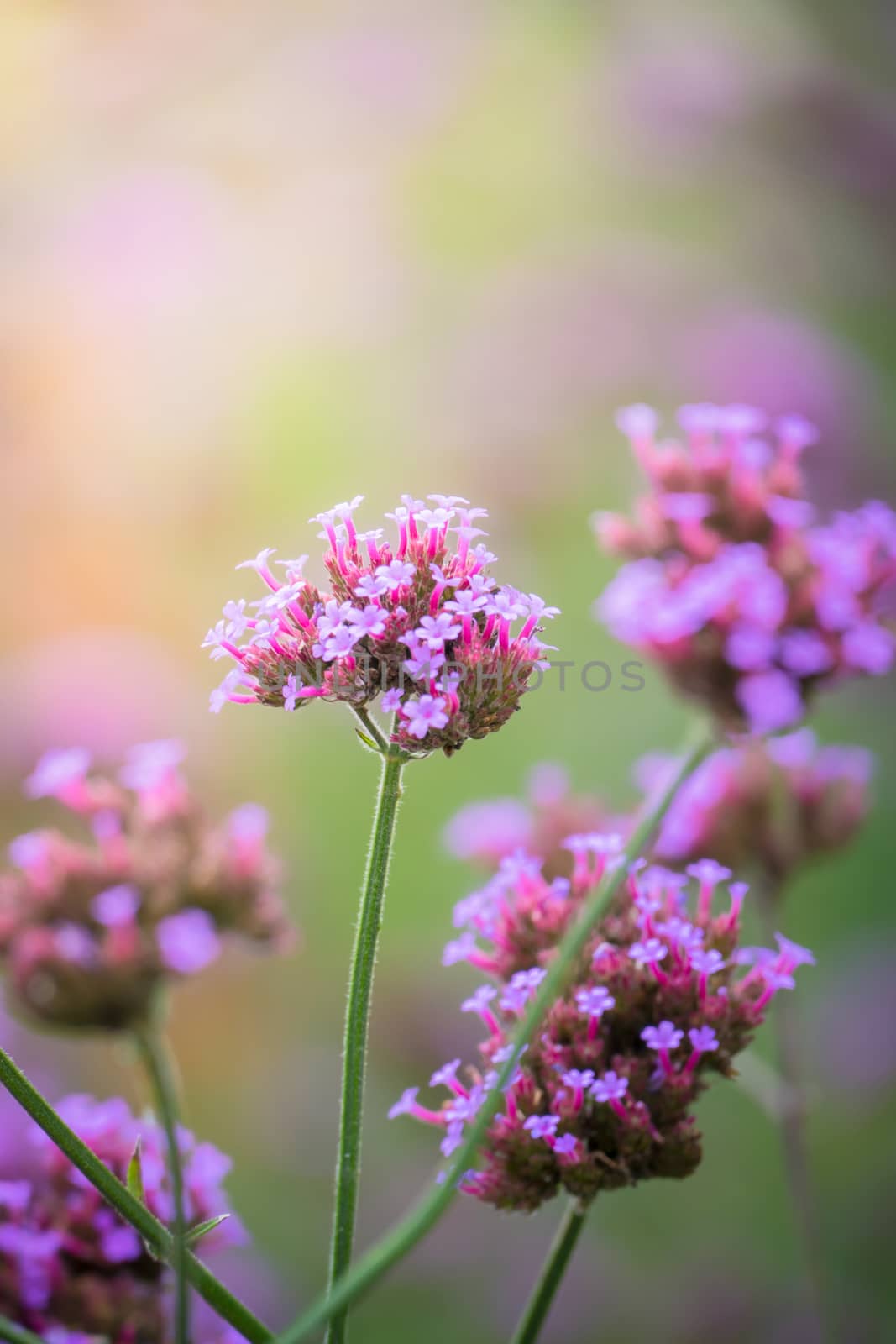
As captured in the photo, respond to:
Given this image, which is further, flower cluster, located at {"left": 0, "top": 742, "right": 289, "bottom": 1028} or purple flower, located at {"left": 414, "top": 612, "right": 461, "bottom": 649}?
flower cluster, located at {"left": 0, "top": 742, "right": 289, "bottom": 1028}

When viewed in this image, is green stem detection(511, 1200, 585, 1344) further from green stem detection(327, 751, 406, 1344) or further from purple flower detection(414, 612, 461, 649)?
purple flower detection(414, 612, 461, 649)

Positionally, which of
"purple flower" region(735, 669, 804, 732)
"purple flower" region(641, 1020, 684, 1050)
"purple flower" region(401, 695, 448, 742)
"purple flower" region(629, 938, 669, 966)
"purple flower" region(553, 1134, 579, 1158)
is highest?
"purple flower" region(735, 669, 804, 732)

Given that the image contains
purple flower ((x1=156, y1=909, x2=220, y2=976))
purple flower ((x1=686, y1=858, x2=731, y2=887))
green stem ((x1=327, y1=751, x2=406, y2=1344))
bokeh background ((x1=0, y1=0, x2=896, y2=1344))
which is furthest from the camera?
bokeh background ((x1=0, y1=0, x2=896, y2=1344))

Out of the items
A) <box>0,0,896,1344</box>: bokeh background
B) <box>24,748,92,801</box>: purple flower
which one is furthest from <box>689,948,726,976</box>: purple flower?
<box>0,0,896,1344</box>: bokeh background

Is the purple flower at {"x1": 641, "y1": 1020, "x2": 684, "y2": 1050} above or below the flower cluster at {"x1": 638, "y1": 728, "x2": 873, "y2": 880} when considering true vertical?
below

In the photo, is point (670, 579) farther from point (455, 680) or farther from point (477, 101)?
point (477, 101)

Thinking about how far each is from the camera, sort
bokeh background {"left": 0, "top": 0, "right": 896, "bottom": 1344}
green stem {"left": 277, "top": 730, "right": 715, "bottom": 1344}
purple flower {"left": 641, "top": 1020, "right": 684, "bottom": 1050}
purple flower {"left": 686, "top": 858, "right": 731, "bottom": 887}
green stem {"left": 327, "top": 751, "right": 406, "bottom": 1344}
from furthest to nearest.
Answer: bokeh background {"left": 0, "top": 0, "right": 896, "bottom": 1344}, purple flower {"left": 686, "top": 858, "right": 731, "bottom": 887}, purple flower {"left": 641, "top": 1020, "right": 684, "bottom": 1050}, green stem {"left": 327, "top": 751, "right": 406, "bottom": 1344}, green stem {"left": 277, "top": 730, "right": 715, "bottom": 1344}

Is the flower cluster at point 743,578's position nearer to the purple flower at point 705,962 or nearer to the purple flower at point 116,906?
the purple flower at point 705,962
